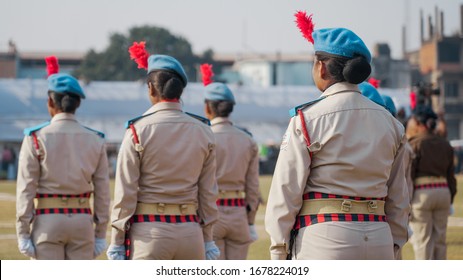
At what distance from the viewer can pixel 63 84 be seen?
759 cm

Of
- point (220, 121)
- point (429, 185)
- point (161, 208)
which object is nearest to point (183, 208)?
point (161, 208)

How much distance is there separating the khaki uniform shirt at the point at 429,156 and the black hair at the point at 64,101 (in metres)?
4.37

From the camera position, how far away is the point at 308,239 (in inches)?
186

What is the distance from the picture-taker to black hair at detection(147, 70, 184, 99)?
6309mm

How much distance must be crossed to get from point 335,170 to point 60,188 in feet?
10.4

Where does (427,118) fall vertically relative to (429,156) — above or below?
above

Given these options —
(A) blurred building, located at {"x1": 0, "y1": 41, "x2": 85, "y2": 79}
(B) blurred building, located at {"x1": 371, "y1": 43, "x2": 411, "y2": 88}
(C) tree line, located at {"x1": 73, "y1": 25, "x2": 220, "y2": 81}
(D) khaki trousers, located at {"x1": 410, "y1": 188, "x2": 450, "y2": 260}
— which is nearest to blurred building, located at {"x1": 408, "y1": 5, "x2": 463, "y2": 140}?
(B) blurred building, located at {"x1": 371, "y1": 43, "x2": 411, "y2": 88}

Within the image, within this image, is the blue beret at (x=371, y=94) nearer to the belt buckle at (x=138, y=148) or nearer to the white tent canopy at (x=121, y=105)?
the belt buckle at (x=138, y=148)

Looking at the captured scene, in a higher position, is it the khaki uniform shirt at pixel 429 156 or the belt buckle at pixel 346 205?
the belt buckle at pixel 346 205

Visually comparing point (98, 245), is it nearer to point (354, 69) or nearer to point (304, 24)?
point (304, 24)

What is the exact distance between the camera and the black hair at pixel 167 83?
6309 mm

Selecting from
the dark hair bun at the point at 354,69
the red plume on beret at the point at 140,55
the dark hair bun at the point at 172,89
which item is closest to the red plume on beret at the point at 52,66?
the red plume on beret at the point at 140,55
